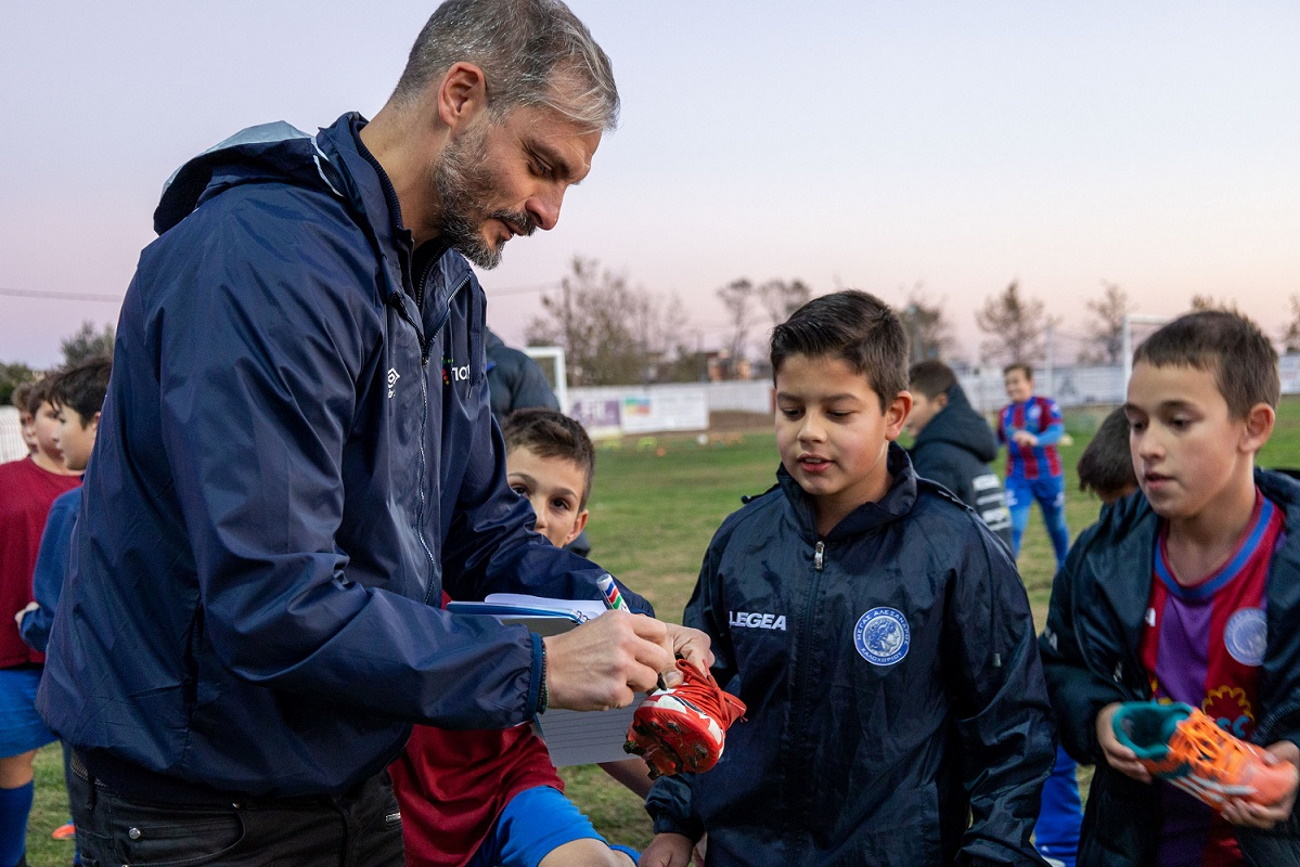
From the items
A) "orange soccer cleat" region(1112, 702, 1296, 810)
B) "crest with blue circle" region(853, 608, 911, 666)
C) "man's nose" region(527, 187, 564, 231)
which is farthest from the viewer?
"crest with blue circle" region(853, 608, 911, 666)

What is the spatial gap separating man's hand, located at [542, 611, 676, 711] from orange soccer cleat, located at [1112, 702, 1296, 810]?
97 centimetres

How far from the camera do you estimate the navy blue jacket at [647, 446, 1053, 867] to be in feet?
7.86

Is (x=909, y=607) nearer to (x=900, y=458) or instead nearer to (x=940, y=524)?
(x=940, y=524)

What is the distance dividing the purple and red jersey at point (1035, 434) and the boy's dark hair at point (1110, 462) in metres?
5.93

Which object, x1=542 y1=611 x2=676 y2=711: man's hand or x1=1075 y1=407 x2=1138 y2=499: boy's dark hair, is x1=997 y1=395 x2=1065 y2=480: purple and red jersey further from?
x1=542 y1=611 x2=676 y2=711: man's hand

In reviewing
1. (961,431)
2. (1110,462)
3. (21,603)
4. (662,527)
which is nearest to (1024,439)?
(961,431)

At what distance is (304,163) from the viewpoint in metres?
1.85

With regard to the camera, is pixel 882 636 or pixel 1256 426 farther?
pixel 882 636

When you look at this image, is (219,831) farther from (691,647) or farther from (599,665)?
(691,647)

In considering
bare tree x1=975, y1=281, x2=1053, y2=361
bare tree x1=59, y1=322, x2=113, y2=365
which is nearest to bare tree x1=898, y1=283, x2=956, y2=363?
bare tree x1=975, y1=281, x2=1053, y2=361

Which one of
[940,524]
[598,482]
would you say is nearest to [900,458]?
[940,524]

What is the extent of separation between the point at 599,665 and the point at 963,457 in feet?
15.8

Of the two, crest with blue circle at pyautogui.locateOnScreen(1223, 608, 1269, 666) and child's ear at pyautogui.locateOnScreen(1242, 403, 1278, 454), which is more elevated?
child's ear at pyautogui.locateOnScreen(1242, 403, 1278, 454)

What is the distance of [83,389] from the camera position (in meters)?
4.32
